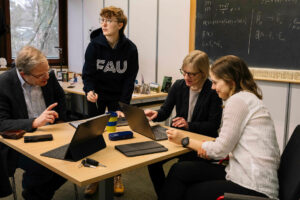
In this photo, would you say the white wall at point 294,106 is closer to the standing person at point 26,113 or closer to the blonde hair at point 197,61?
the blonde hair at point 197,61

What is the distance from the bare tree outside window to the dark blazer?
139 inches

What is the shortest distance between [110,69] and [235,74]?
1.41 m

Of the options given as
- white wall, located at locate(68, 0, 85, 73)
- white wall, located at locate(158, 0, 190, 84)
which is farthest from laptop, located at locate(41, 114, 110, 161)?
white wall, located at locate(68, 0, 85, 73)

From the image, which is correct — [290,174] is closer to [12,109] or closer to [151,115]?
[151,115]

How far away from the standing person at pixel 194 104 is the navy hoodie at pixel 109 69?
638 mm

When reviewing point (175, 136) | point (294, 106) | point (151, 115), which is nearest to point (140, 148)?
point (175, 136)

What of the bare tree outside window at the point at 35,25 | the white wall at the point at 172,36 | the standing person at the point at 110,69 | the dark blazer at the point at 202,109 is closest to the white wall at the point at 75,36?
the bare tree outside window at the point at 35,25

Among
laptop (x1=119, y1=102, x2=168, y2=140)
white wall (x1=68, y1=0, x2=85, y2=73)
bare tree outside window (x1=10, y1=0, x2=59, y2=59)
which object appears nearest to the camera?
laptop (x1=119, y1=102, x2=168, y2=140)

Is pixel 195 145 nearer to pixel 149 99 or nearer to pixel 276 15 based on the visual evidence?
pixel 276 15

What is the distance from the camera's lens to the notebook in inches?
61.7

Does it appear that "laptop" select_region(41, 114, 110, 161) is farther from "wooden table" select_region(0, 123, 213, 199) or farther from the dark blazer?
the dark blazer

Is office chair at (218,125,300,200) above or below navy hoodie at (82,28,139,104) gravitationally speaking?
below

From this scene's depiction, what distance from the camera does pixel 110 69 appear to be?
2756 mm

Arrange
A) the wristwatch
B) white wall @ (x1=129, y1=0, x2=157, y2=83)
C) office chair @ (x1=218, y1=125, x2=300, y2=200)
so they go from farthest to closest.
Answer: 1. white wall @ (x1=129, y1=0, x2=157, y2=83)
2. the wristwatch
3. office chair @ (x1=218, y1=125, x2=300, y2=200)
